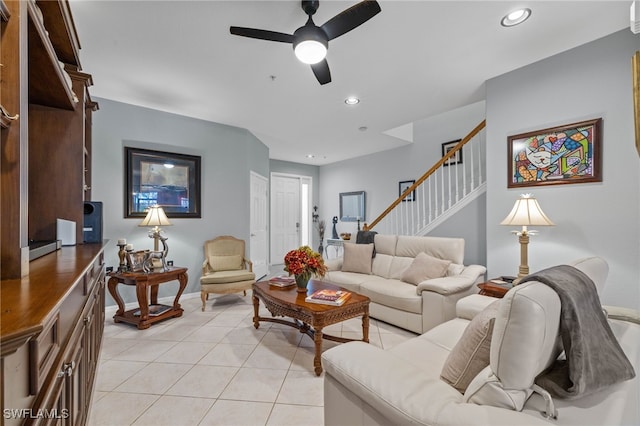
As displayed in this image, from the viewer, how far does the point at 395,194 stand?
5.68 metres

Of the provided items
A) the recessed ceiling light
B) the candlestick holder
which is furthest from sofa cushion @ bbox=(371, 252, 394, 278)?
the candlestick holder

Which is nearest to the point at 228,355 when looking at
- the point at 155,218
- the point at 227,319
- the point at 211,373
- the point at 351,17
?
the point at 211,373

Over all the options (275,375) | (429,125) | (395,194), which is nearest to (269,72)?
(275,375)

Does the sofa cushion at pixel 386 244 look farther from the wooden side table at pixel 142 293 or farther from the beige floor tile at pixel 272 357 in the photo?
the wooden side table at pixel 142 293

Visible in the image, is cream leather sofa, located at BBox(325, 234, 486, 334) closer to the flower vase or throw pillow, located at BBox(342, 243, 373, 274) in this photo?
throw pillow, located at BBox(342, 243, 373, 274)

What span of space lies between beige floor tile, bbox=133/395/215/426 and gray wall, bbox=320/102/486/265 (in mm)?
3182

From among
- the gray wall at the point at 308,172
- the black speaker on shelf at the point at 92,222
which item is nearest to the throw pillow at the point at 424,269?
the black speaker on shelf at the point at 92,222

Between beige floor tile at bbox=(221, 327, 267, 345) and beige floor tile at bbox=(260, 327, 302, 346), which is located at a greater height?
beige floor tile at bbox=(221, 327, 267, 345)

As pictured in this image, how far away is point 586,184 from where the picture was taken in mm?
2377

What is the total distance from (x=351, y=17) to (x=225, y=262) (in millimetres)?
3364

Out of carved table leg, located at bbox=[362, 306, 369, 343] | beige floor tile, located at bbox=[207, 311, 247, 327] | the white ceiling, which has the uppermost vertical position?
the white ceiling

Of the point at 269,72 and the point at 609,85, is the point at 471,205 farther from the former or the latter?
the point at 269,72

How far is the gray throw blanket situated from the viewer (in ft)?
2.84

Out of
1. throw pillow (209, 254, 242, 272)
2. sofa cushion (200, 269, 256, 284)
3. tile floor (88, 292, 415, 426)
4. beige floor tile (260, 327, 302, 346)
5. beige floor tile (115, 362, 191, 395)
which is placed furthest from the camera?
throw pillow (209, 254, 242, 272)
